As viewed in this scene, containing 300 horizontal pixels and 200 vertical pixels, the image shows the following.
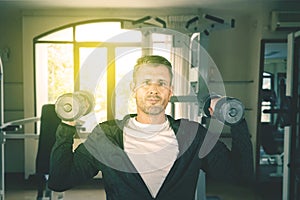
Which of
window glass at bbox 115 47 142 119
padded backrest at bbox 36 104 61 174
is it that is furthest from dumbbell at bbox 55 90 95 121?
padded backrest at bbox 36 104 61 174

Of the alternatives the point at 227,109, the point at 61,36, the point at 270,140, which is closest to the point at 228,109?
the point at 227,109

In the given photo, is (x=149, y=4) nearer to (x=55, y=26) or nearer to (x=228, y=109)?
(x=55, y=26)

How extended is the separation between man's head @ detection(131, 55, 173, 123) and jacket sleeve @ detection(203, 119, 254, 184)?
0.71 feet

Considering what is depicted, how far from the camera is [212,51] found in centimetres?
399

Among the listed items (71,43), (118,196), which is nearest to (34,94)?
(71,43)

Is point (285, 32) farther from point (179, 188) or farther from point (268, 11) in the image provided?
point (179, 188)

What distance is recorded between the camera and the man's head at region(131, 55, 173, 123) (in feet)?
3.36

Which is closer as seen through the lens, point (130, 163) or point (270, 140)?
point (130, 163)

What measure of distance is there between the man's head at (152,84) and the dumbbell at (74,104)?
129mm

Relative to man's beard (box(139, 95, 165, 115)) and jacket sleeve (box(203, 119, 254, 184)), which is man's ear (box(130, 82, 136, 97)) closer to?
man's beard (box(139, 95, 165, 115))

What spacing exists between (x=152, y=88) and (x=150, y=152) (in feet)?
0.64

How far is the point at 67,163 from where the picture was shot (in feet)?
→ 3.53

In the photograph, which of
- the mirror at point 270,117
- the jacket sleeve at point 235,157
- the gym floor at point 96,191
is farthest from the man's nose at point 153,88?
the mirror at point 270,117

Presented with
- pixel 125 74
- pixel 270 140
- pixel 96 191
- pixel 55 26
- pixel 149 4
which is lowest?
pixel 96 191
